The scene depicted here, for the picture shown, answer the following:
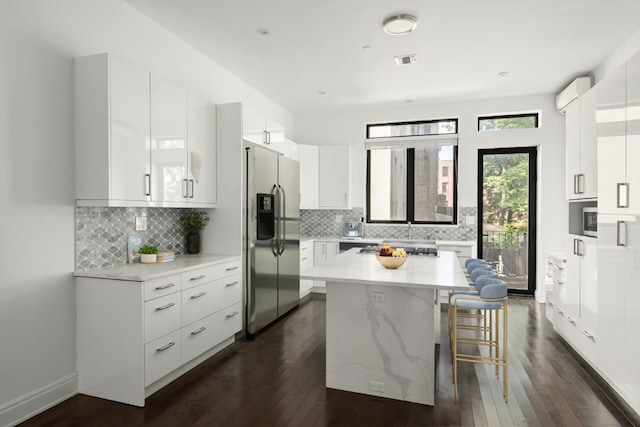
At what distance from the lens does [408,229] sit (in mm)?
5957

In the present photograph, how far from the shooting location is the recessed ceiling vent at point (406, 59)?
13.1 feet

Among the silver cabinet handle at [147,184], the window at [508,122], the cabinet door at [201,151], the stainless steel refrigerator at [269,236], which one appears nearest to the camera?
the silver cabinet handle at [147,184]

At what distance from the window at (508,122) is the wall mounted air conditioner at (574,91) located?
1.64 ft

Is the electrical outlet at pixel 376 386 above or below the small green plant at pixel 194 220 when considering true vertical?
below

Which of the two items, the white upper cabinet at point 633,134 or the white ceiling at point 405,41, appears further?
the white ceiling at point 405,41

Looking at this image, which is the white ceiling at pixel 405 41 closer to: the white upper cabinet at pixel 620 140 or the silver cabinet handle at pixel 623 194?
the white upper cabinet at pixel 620 140

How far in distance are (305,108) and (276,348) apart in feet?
13.3

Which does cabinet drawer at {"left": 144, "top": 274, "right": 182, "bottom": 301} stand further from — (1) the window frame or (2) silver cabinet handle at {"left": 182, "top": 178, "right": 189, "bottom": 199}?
(1) the window frame

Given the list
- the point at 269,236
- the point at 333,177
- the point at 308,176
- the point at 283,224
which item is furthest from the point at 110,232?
the point at 333,177

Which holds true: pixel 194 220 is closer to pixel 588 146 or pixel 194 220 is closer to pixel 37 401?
pixel 37 401

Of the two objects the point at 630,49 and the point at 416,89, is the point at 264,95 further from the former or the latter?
the point at 630,49

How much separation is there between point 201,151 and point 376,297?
2124 millimetres

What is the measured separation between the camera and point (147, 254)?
3.09m

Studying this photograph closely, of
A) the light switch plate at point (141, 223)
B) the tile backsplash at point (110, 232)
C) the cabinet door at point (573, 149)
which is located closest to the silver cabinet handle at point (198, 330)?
the tile backsplash at point (110, 232)
